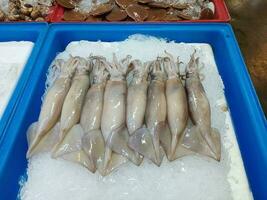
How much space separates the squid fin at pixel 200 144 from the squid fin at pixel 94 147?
0.38m

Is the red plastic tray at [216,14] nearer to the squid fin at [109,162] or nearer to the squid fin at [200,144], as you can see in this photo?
the squid fin at [200,144]

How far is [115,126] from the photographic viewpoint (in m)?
1.49

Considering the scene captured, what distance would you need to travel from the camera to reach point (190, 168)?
1.48 meters

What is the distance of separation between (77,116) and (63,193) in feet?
1.22

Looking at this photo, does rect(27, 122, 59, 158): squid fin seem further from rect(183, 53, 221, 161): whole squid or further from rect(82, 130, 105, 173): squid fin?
rect(183, 53, 221, 161): whole squid

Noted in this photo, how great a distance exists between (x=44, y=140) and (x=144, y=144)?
1.59 feet

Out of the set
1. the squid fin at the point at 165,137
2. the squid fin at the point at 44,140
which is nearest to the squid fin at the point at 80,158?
the squid fin at the point at 44,140

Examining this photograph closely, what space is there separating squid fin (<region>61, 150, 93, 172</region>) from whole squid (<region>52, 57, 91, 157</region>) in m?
0.03

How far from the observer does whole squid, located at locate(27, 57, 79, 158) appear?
152 centimetres

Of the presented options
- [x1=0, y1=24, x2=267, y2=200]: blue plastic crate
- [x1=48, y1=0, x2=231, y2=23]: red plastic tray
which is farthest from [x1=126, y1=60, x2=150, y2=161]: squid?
[x1=48, y1=0, x2=231, y2=23]: red plastic tray

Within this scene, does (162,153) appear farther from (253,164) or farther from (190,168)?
(253,164)

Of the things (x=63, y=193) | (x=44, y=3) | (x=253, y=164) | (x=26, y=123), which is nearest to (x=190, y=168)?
(x=253, y=164)

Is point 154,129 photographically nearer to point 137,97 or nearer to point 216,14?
point 137,97

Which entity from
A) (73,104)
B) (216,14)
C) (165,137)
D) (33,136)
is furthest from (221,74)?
(33,136)
